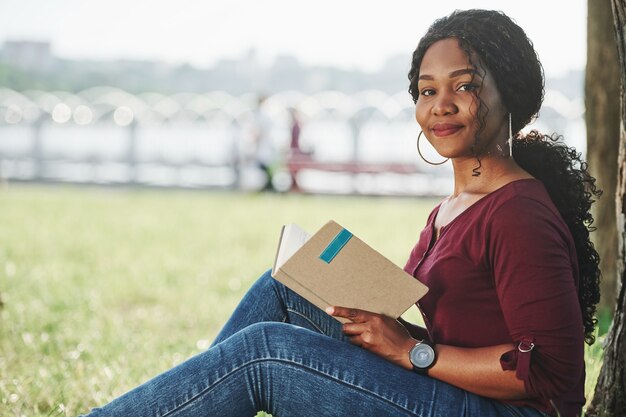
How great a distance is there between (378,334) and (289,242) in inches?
12.7

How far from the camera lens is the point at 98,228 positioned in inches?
342

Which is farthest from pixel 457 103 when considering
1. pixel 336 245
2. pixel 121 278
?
pixel 121 278

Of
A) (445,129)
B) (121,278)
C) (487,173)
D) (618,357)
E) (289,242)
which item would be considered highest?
(445,129)

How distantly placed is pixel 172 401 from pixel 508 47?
3.83 feet

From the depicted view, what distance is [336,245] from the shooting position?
2.14m

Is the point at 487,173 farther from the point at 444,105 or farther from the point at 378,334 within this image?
the point at 378,334

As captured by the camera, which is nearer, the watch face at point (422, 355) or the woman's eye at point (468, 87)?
the watch face at point (422, 355)

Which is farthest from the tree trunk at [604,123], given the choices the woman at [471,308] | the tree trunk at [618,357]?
the woman at [471,308]

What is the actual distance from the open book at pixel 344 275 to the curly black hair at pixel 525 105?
383 mm

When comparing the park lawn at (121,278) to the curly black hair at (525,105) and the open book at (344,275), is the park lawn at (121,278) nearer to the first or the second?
the curly black hair at (525,105)

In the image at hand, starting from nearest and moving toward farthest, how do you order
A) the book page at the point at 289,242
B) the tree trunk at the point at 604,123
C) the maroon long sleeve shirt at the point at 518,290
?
the maroon long sleeve shirt at the point at 518,290
the book page at the point at 289,242
the tree trunk at the point at 604,123

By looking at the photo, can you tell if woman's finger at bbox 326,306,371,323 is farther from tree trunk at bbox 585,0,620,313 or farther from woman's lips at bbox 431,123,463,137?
tree trunk at bbox 585,0,620,313

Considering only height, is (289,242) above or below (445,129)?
below

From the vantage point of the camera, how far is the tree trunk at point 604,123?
4.50 m
